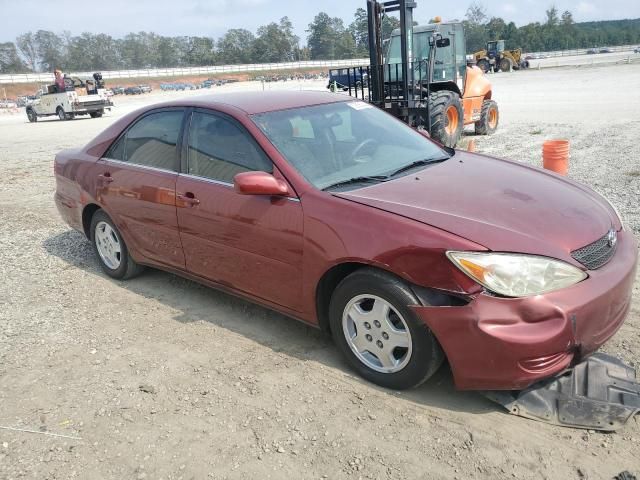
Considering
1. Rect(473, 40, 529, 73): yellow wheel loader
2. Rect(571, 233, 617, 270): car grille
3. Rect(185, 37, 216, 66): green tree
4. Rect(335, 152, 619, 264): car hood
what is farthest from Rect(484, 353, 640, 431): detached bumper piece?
Rect(185, 37, 216, 66): green tree

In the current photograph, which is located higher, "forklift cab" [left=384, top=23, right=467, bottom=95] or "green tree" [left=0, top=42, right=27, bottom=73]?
"green tree" [left=0, top=42, right=27, bottom=73]

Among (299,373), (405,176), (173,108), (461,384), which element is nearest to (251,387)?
(299,373)

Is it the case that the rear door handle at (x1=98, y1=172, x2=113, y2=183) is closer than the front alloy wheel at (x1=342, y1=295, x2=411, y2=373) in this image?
No

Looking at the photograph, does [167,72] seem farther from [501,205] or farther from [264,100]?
[501,205]

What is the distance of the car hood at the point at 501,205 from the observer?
278cm

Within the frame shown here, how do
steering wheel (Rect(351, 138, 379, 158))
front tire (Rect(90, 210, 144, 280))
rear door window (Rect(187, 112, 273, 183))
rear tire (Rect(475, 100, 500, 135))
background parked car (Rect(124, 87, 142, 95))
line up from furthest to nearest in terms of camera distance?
background parked car (Rect(124, 87, 142, 95)), rear tire (Rect(475, 100, 500, 135)), front tire (Rect(90, 210, 144, 280)), steering wheel (Rect(351, 138, 379, 158)), rear door window (Rect(187, 112, 273, 183))

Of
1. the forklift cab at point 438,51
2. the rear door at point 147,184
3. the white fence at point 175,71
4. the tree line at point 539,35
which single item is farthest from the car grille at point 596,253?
the tree line at point 539,35

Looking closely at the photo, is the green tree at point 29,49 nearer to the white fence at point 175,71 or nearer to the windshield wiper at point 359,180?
the white fence at point 175,71

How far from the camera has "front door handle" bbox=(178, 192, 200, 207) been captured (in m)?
3.94

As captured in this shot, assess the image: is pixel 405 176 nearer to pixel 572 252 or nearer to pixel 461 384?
pixel 572 252

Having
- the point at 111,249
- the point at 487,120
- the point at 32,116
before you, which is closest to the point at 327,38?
the point at 32,116

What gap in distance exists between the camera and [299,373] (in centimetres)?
339

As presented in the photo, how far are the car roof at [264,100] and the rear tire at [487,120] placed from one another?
9728 millimetres

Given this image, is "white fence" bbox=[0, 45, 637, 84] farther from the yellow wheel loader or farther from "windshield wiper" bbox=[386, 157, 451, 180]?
"windshield wiper" bbox=[386, 157, 451, 180]
